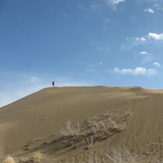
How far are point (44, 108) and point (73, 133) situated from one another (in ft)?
29.1

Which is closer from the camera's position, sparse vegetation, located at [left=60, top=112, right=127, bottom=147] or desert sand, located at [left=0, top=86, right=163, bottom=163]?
desert sand, located at [left=0, top=86, right=163, bottom=163]

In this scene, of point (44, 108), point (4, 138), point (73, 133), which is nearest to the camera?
point (73, 133)

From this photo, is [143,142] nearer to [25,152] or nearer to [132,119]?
[132,119]

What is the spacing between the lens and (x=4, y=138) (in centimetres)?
1705

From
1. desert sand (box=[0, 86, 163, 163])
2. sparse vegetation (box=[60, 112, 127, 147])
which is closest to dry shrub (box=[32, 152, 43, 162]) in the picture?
desert sand (box=[0, 86, 163, 163])

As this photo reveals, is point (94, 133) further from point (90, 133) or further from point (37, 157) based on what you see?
point (37, 157)

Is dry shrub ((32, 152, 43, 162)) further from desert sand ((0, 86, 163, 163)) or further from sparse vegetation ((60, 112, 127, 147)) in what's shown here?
sparse vegetation ((60, 112, 127, 147))

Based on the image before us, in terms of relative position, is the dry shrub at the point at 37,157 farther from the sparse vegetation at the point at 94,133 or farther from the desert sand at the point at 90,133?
the sparse vegetation at the point at 94,133

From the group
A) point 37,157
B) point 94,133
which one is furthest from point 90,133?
point 37,157

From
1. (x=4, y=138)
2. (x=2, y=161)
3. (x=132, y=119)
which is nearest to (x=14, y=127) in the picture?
(x=4, y=138)

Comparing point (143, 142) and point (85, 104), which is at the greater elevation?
point (85, 104)

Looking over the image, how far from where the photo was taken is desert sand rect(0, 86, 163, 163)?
11453 mm

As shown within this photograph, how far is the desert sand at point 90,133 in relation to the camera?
11.5m

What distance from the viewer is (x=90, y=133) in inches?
535
